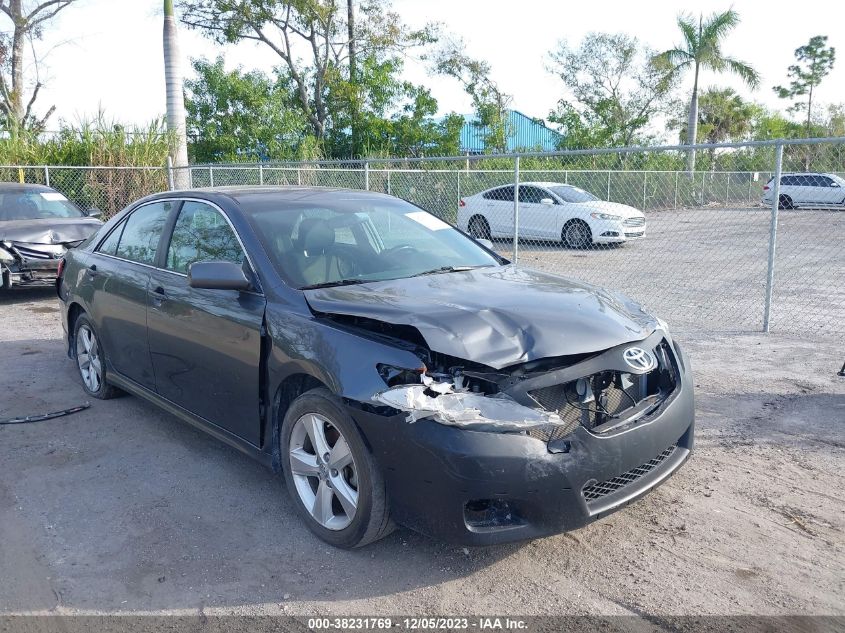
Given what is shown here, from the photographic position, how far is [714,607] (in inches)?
116

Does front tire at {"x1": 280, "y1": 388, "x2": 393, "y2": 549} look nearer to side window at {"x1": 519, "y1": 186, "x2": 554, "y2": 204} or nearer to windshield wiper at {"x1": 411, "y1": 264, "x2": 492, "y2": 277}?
windshield wiper at {"x1": 411, "y1": 264, "x2": 492, "y2": 277}

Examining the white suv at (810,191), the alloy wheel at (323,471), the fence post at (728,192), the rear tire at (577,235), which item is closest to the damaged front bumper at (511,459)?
the alloy wheel at (323,471)

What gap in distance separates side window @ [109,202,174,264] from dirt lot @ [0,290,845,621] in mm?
1196

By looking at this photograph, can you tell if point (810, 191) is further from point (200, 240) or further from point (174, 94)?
point (174, 94)

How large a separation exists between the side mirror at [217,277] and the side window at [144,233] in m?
1.13

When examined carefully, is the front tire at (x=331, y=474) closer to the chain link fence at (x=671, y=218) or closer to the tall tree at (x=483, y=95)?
the chain link fence at (x=671, y=218)

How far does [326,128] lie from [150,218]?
84.7 ft

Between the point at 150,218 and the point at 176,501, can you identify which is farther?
the point at 150,218

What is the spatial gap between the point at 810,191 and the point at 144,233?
9865 mm

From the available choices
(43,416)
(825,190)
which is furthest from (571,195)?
(43,416)

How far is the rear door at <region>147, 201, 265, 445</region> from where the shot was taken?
12.6ft

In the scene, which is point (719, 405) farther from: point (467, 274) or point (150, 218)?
point (150, 218)

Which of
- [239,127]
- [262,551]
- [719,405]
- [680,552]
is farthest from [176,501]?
[239,127]

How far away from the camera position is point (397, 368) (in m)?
3.12
